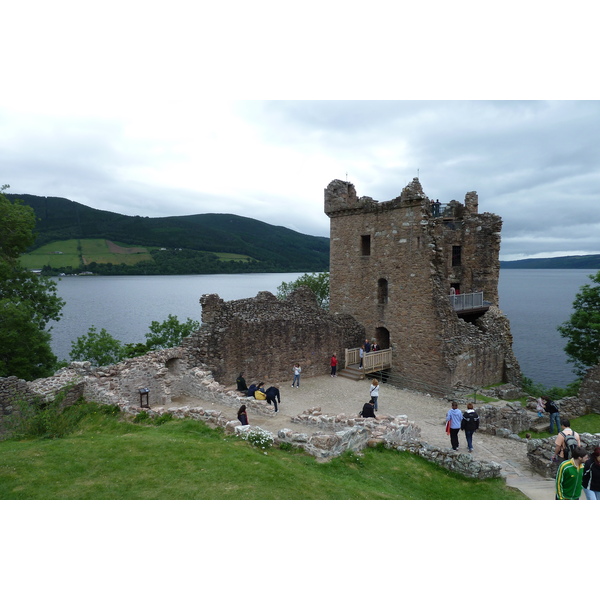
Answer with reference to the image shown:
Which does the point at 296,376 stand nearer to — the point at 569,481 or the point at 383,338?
the point at 383,338

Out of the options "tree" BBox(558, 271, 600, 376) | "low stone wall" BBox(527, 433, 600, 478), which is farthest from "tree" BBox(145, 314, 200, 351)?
"tree" BBox(558, 271, 600, 376)

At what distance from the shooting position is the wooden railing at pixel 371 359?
2127cm

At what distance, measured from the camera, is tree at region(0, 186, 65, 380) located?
2170cm

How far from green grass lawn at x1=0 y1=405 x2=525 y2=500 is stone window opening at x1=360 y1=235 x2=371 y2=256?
14402 mm

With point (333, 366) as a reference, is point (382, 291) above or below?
above

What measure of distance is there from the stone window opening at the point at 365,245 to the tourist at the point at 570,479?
17162mm

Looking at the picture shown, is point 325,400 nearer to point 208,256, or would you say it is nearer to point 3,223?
point 3,223

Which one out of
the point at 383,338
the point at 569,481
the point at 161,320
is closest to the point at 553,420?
the point at 383,338

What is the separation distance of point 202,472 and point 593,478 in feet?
23.7

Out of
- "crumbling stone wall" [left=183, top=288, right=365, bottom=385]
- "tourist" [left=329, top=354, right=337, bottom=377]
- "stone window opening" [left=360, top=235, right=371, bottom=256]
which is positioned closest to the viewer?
"crumbling stone wall" [left=183, top=288, right=365, bottom=385]

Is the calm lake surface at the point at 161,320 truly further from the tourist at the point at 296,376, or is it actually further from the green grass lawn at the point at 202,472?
the green grass lawn at the point at 202,472

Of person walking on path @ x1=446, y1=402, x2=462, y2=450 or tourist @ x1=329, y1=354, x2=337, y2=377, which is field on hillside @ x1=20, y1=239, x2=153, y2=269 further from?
person walking on path @ x1=446, y1=402, x2=462, y2=450

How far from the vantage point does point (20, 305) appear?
22000 millimetres

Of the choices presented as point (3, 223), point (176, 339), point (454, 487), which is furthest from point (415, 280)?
point (3, 223)
